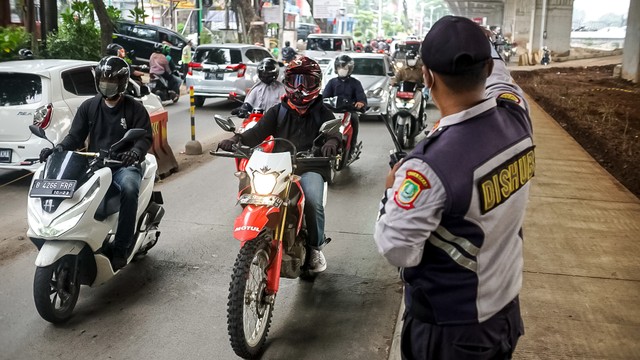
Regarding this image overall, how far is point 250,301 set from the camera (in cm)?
418

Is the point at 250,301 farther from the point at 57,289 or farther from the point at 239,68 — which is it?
the point at 239,68

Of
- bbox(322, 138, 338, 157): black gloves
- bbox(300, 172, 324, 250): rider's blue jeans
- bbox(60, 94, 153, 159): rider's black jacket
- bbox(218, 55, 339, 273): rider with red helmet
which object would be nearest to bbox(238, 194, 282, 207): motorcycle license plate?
bbox(300, 172, 324, 250): rider's blue jeans

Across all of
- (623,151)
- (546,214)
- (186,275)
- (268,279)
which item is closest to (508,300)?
(268,279)

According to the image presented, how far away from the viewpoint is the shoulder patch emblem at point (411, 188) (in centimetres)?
210

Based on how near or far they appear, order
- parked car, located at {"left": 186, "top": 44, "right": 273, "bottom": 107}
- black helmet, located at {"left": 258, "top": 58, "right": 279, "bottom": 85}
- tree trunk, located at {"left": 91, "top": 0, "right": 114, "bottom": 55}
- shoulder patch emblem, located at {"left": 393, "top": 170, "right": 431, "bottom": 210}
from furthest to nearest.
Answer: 1. parked car, located at {"left": 186, "top": 44, "right": 273, "bottom": 107}
2. tree trunk, located at {"left": 91, "top": 0, "right": 114, "bottom": 55}
3. black helmet, located at {"left": 258, "top": 58, "right": 279, "bottom": 85}
4. shoulder patch emblem, located at {"left": 393, "top": 170, "right": 431, "bottom": 210}

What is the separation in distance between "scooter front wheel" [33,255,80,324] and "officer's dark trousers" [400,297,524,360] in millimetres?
3026

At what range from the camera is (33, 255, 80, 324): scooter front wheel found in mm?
4543

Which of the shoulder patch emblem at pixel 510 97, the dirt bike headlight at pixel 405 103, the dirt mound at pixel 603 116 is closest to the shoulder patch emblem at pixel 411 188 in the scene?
the shoulder patch emblem at pixel 510 97

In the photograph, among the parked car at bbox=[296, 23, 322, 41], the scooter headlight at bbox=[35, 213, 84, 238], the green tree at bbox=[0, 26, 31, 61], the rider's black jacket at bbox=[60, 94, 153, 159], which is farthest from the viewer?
the parked car at bbox=[296, 23, 322, 41]

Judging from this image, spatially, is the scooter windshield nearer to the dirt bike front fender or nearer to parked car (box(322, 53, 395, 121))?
the dirt bike front fender

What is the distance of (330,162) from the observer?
16.6 ft

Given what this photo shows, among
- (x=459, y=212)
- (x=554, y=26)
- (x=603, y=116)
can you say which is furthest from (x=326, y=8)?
(x=459, y=212)

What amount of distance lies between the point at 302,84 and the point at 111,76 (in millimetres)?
1529

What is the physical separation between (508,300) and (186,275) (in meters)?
4.01
